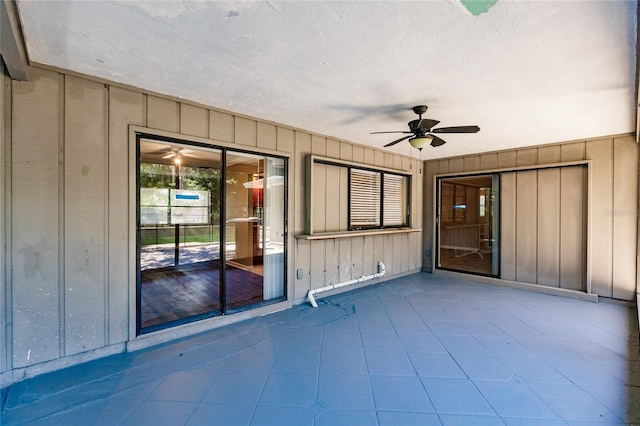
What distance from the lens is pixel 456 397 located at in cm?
204

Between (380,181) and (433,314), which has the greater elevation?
(380,181)

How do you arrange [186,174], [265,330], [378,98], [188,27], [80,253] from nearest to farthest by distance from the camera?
[188,27] → [80,253] → [378,98] → [265,330] → [186,174]

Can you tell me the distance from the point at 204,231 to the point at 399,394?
5.47 metres

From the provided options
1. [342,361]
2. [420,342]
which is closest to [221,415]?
[342,361]

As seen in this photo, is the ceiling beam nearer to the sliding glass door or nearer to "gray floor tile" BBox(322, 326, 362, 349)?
the sliding glass door

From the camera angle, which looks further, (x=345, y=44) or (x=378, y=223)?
(x=378, y=223)

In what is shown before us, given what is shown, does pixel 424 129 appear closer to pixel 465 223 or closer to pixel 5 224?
pixel 5 224

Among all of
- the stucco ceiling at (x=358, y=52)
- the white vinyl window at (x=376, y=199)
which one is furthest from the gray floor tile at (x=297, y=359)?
the stucco ceiling at (x=358, y=52)

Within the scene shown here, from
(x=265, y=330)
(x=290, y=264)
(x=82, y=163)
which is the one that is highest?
(x=82, y=163)

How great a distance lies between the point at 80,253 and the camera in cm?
245

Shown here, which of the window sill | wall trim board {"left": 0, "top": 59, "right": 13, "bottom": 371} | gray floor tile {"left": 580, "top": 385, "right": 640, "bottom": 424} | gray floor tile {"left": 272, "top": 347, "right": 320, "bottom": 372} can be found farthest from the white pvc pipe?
wall trim board {"left": 0, "top": 59, "right": 13, "bottom": 371}

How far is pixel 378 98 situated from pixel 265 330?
281cm

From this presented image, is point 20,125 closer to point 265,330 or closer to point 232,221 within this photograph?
point 265,330

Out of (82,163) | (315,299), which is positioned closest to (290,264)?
(315,299)
